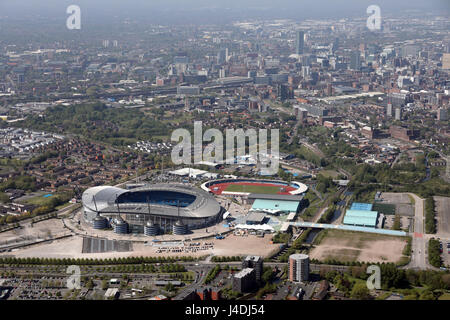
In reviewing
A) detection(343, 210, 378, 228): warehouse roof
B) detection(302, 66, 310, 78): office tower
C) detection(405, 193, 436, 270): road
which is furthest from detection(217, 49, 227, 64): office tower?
detection(343, 210, 378, 228): warehouse roof

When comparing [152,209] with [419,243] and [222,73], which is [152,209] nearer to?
[419,243]

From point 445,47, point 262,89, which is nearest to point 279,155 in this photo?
point 262,89

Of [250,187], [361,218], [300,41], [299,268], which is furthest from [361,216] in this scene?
[300,41]

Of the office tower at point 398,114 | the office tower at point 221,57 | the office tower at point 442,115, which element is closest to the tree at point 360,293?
the office tower at point 398,114

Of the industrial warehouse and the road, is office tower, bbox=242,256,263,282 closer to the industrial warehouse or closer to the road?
the road

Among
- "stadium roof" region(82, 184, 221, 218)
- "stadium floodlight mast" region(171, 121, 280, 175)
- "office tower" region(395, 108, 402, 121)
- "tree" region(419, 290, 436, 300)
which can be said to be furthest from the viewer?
"office tower" region(395, 108, 402, 121)

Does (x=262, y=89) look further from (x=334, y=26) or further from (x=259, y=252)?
(x=334, y=26)
